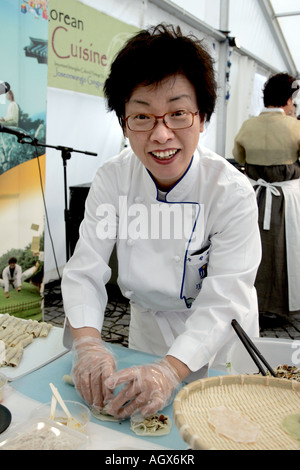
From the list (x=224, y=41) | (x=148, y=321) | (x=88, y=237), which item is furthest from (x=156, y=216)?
(x=224, y=41)

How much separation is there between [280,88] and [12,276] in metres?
2.18

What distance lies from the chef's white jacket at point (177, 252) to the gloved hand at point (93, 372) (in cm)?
12

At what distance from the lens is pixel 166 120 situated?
42.4 inches

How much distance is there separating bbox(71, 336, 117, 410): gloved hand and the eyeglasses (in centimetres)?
57

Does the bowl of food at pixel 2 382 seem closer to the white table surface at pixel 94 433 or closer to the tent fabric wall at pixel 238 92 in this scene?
the white table surface at pixel 94 433

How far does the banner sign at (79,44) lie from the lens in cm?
314

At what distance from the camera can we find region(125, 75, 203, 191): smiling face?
107cm

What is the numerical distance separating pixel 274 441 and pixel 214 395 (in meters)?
0.12

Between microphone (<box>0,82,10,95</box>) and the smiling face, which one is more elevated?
microphone (<box>0,82,10,95</box>)

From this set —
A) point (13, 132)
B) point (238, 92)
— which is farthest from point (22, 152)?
point (238, 92)

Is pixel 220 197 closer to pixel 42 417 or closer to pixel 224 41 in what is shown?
pixel 42 417

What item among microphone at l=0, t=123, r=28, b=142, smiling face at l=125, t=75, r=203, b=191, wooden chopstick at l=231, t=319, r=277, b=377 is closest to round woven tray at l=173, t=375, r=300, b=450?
wooden chopstick at l=231, t=319, r=277, b=377

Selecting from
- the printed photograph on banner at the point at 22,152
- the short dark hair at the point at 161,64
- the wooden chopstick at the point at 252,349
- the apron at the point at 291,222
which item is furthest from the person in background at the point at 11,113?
the apron at the point at 291,222

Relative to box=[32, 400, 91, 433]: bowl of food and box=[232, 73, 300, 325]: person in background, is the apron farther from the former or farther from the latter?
box=[32, 400, 91, 433]: bowl of food
